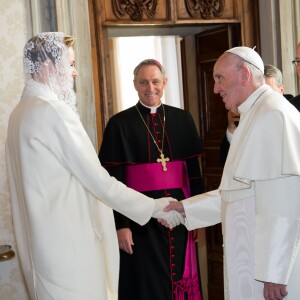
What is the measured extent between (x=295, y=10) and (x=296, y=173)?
3192mm

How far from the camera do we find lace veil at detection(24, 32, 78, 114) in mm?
3086

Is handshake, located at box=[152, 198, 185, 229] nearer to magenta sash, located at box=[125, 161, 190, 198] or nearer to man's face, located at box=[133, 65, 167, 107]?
magenta sash, located at box=[125, 161, 190, 198]

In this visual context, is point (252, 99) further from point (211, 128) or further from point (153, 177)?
point (211, 128)

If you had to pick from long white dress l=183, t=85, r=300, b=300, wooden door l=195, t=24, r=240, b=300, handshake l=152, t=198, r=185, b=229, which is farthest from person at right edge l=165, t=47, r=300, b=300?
wooden door l=195, t=24, r=240, b=300

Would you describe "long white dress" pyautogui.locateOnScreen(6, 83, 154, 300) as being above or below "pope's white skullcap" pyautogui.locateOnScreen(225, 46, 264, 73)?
below

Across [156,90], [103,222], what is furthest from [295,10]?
[103,222]

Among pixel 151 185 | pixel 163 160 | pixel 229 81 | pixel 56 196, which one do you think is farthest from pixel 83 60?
pixel 229 81

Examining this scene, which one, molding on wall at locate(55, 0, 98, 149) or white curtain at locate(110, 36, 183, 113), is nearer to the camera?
molding on wall at locate(55, 0, 98, 149)

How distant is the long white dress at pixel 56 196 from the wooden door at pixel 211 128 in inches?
108

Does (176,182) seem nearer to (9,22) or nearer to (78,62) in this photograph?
(78,62)

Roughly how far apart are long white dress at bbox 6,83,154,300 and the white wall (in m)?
1.37

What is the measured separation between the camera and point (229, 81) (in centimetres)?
284

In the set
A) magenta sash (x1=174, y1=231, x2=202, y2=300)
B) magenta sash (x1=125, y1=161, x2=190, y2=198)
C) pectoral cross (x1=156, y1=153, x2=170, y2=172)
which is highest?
pectoral cross (x1=156, y1=153, x2=170, y2=172)

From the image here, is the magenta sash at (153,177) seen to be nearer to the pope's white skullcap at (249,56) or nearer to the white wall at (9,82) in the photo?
the white wall at (9,82)
